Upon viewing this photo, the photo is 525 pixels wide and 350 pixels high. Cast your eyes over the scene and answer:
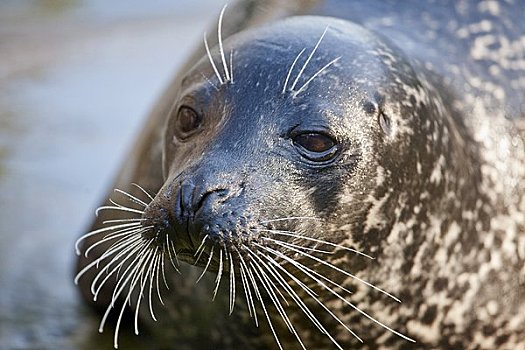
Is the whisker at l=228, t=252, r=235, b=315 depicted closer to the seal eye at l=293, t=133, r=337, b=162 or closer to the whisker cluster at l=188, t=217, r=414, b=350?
the whisker cluster at l=188, t=217, r=414, b=350

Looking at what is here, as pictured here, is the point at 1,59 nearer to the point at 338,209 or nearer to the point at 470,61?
the point at 470,61

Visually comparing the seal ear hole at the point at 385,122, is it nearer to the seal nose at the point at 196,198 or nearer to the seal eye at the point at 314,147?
the seal eye at the point at 314,147

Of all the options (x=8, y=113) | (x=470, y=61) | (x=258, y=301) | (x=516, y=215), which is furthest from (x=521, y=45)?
(x=8, y=113)

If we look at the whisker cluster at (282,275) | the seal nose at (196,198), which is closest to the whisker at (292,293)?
the whisker cluster at (282,275)

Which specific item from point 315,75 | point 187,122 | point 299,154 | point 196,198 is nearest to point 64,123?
point 187,122

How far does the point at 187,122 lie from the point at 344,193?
0.59m

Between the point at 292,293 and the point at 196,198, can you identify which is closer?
the point at 196,198

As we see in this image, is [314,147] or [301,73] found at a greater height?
[301,73]

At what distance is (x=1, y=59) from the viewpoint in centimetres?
1066

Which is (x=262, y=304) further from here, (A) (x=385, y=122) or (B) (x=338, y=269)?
(A) (x=385, y=122)

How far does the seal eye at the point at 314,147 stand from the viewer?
3.99 metres

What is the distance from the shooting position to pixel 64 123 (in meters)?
8.77

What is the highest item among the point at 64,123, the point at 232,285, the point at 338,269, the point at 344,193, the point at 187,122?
the point at 64,123

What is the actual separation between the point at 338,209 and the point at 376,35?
2.51 ft
